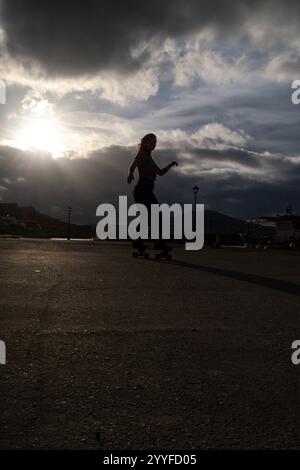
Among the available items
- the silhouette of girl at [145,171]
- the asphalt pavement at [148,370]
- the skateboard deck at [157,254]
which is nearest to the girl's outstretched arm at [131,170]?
the silhouette of girl at [145,171]

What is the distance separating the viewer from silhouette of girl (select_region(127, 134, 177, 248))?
11.6 metres

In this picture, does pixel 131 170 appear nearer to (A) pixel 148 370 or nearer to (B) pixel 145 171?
(B) pixel 145 171

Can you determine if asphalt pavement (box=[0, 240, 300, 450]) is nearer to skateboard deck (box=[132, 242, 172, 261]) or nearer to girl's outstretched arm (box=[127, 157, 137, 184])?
skateboard deck (box=[132, 242, 172, 261])

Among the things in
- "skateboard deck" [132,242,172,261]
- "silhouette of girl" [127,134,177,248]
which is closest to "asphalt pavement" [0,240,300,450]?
"skateboard deck" [132,242,172,261]

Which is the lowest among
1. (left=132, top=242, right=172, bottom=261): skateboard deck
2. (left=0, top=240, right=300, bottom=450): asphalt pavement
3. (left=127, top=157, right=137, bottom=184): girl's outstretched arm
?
(left=0, top=240, right=300, bottom=450): asphalt pavement

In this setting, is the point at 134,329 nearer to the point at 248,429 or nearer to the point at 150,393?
the point at 150,393

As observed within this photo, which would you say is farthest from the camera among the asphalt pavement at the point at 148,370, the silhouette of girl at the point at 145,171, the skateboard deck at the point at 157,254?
the silhouette of girl at the point at 145,171

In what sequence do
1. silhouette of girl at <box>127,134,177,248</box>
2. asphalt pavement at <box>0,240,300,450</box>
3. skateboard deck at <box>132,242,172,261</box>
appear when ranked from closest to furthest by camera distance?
asphalt pavement at <box>0,240,300,450</box>
skateboard deck at <box>132,242,172,261</box>
silhouette of girl at <box>127,134,177,248</box>

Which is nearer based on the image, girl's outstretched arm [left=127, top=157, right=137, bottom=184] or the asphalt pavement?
the asphalt pavement

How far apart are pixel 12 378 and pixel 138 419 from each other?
80 centimetres

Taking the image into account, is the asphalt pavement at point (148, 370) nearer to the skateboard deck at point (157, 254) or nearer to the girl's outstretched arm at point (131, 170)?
the skateboard deck at point (157, 254)

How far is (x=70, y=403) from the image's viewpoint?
2430 mm

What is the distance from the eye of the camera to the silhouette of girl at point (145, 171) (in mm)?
11578

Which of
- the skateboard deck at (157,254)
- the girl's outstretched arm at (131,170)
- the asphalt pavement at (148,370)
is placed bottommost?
the asphalt pavement at (148,370)
